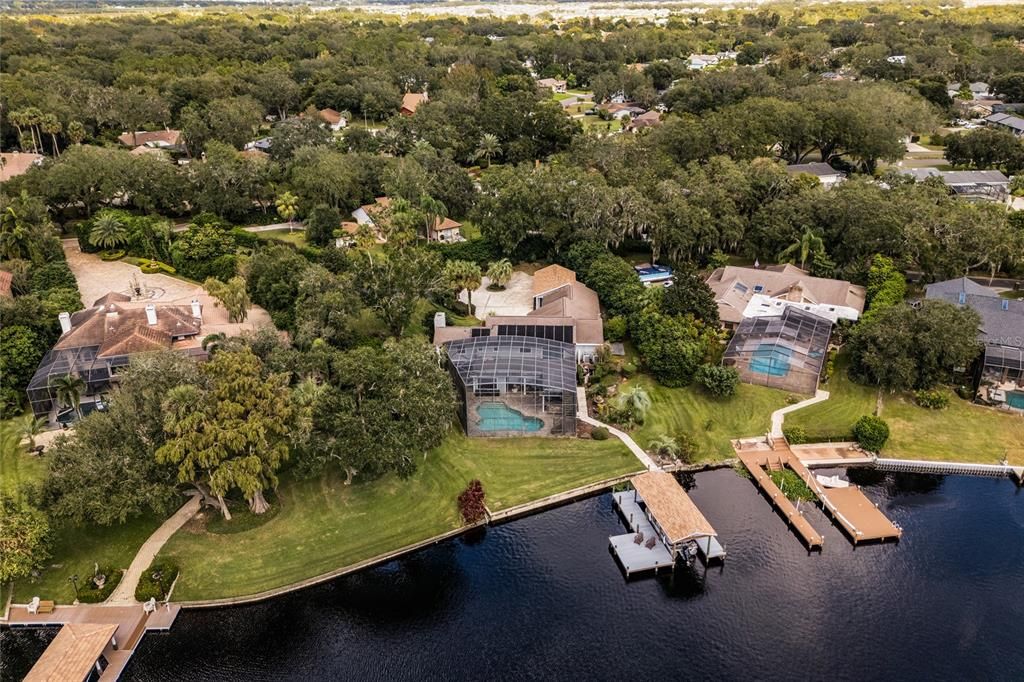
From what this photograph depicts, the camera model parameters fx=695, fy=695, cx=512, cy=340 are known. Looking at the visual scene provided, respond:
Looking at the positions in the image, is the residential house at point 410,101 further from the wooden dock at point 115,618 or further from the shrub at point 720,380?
the wooden dock at point 115,618

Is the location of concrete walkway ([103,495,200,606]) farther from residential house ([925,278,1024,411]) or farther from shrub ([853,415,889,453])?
residential house ([925,278,1024,411])

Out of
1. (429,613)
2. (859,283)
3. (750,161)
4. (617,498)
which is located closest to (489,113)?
(750,161)

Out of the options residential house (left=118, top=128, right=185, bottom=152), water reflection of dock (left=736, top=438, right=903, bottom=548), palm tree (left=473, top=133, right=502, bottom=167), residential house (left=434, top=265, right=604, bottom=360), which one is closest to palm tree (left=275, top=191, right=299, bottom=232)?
palm tree (left=473, top=133, right=502, bottom=167)

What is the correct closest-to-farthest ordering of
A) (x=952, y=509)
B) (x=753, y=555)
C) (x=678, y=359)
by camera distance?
1. (x=753, y=555)
2. (x=952, y=509)
3. (x=678, y=359)

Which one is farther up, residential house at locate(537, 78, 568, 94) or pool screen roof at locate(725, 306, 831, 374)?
residential house at locate(537, 78, 568, 94)

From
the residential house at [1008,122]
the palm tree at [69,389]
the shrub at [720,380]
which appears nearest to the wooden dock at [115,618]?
the palm tree at [69,389]

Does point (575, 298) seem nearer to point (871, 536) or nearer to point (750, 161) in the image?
point (871, 536)
